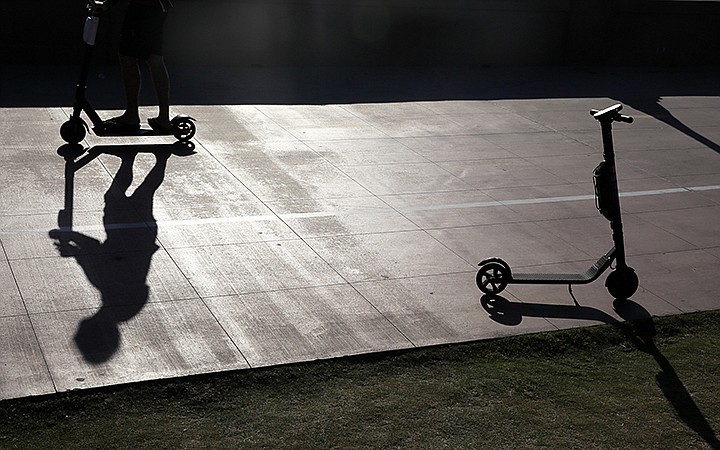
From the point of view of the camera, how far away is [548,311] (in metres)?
6.30

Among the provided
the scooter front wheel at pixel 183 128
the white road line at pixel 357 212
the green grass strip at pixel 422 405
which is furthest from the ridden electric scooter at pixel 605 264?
the scooter front wheel at pixel 183 128

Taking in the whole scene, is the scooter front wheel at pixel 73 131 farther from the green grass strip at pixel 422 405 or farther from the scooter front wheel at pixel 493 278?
the green grass strip at pixel 422 405

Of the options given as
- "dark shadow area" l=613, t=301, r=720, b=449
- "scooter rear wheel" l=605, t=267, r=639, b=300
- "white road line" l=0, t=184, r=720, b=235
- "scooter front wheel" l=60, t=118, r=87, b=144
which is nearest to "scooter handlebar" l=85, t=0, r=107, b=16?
"scooter front wheel" l=60, t=118, r=87, b=144

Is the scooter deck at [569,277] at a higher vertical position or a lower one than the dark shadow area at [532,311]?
higher

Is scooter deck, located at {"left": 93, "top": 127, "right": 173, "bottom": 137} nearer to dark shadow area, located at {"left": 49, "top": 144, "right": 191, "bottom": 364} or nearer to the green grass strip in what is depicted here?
dark shadow area, located at {"left": 49, "top": 144, "right": 191, "bottom": 364}

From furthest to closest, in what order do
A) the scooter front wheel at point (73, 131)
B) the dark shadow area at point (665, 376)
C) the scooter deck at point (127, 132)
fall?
the scooter deck at point (127, 132), the scooter front wheel at point (73, 131), the dark shadow area at point (665, 376)

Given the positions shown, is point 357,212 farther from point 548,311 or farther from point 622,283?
point 622,283

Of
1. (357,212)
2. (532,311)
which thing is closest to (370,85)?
(357,212)

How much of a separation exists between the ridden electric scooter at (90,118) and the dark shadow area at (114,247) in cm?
18

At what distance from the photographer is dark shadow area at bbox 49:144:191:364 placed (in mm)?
5543

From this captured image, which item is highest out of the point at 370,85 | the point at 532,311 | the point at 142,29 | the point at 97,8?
the point at 97,8

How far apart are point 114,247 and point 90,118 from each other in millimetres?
2796

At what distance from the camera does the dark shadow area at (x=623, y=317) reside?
5.52m

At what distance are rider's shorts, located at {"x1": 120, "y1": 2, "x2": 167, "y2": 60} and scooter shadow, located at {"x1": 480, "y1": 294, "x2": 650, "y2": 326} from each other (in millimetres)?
4745
